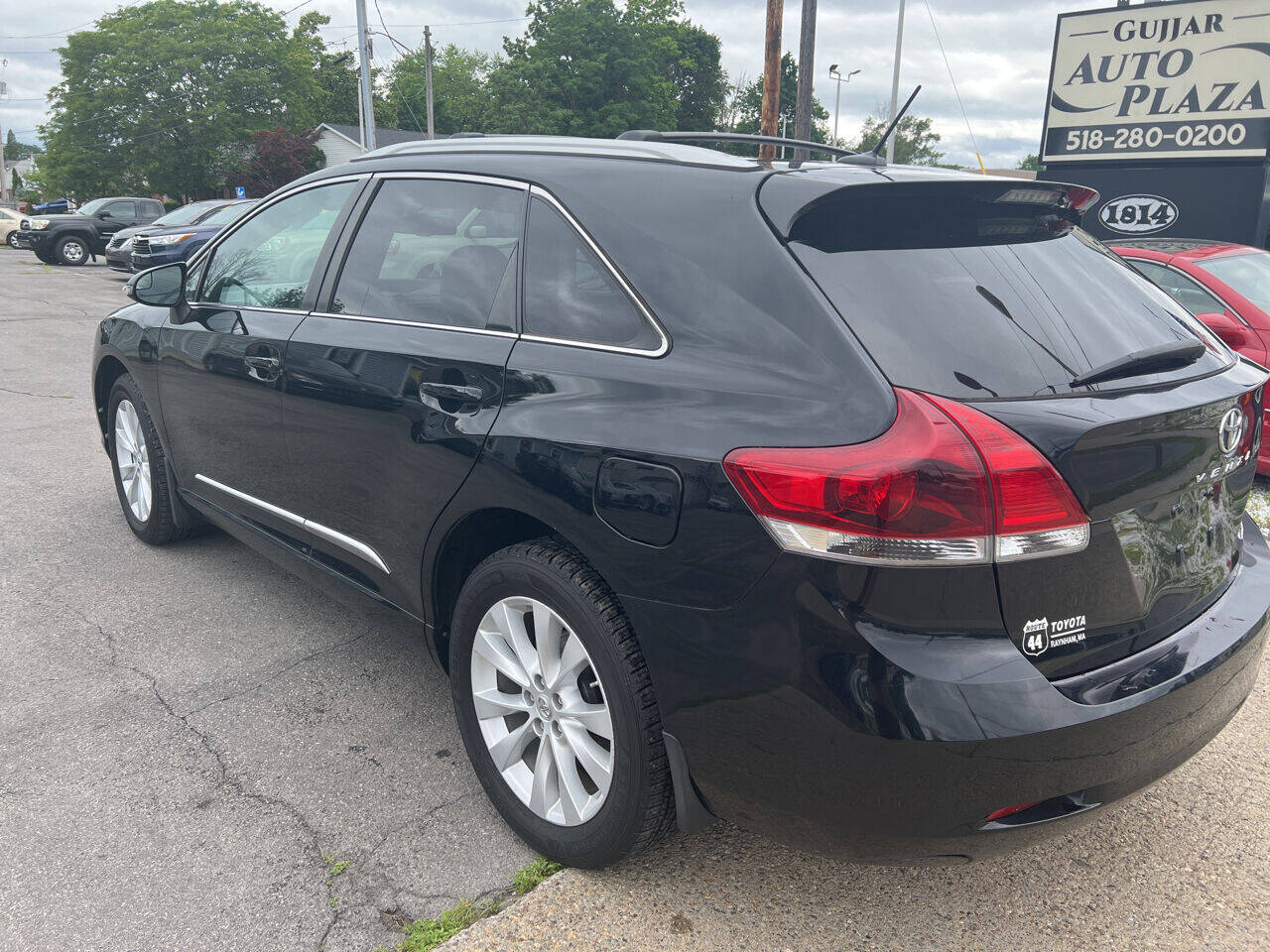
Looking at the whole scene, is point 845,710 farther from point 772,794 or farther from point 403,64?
point 403,64

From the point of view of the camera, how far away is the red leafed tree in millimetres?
47969

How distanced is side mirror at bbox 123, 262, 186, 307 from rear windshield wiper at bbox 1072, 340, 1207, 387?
135 inches

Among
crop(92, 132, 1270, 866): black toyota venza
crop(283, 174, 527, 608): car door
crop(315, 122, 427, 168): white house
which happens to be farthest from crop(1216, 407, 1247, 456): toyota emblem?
crop(315, 122, 427, 168): white house

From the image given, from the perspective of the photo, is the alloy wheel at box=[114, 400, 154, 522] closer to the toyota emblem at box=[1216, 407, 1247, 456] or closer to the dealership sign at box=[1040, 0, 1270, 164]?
the toyota emblem at box=[1216, 407, 1247, 456]

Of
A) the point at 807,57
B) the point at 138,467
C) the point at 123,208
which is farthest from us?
the point at 123,208

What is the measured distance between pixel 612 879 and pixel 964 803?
954 millimetres

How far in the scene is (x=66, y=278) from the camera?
19812mm

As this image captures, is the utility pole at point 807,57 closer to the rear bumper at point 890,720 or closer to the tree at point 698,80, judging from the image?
the rear bumper at point 890,720

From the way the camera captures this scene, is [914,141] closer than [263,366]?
No

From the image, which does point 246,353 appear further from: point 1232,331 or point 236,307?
point 1232,331

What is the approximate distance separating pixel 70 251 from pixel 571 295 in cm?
2573

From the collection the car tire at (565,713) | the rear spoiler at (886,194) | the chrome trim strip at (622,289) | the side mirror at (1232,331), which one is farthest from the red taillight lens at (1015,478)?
the side mirror at (1232,331)

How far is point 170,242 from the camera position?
55.3ft

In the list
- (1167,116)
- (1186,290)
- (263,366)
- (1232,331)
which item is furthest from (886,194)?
(1167,116)
